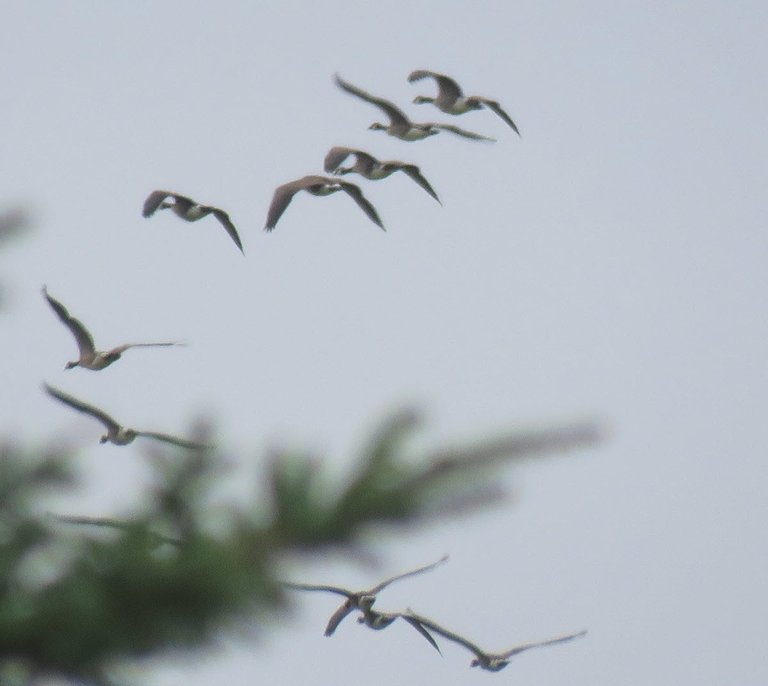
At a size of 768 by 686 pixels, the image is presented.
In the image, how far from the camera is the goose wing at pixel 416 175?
15086mm

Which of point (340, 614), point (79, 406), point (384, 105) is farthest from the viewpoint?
point (384, 105)

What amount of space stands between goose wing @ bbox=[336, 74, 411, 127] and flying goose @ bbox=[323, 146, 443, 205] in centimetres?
51

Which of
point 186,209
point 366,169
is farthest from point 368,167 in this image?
point 186,209

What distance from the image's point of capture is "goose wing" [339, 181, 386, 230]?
50.7 feet

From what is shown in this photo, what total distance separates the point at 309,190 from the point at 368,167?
0.63 m

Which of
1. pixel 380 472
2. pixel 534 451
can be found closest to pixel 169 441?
pixel 380 472

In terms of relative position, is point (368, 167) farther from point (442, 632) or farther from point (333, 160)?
point (442, 632)

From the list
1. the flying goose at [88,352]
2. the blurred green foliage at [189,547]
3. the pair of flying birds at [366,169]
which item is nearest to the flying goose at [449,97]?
the pair of flying birds at [366,169]

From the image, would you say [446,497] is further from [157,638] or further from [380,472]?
[157,638]

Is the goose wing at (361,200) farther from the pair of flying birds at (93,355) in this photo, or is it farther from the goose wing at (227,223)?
the pair of flying birds at (93,355)

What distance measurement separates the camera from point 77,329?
12.3m

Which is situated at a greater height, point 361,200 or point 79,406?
point 361,200

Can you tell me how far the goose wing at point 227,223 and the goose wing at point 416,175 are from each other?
1.69m

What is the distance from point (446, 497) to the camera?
3.13 meters
